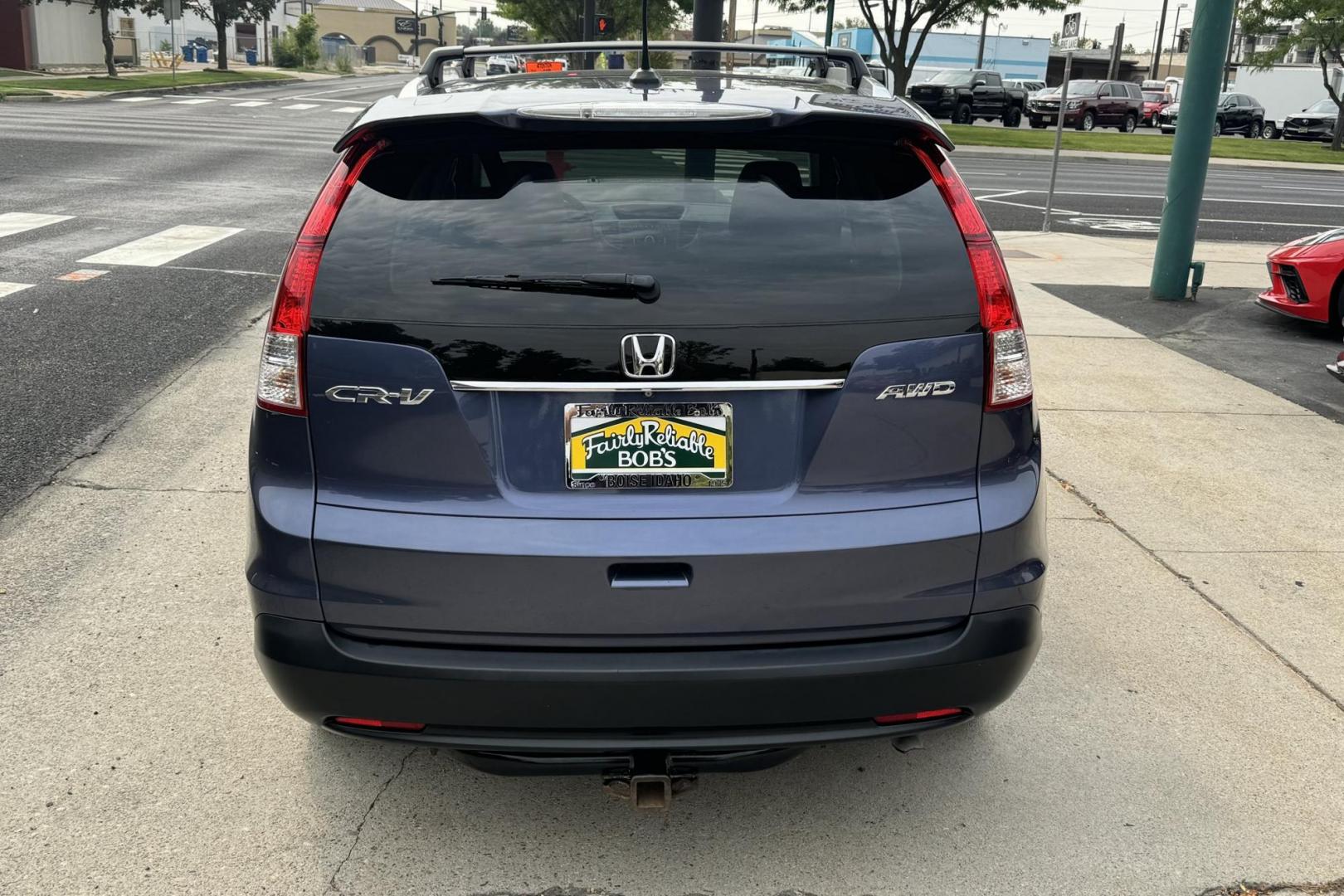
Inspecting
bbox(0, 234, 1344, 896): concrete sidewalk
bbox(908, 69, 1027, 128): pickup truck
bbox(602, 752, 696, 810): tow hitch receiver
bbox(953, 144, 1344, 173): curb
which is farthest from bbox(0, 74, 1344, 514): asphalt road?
bbox(908, 69, 1027, 128): pickup truck

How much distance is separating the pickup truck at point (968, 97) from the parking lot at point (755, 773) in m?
33.3

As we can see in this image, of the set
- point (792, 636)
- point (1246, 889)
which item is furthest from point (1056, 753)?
point (792, 636)

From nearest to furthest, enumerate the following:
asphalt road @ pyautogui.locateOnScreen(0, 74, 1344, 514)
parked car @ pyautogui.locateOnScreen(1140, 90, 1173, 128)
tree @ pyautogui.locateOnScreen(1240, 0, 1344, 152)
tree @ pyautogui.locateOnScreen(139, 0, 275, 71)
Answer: asphalt road @ pyautogui.locateOnScreen(0, 74, 1344, 514) → tree @ pyautogui.locateOnScreen(1240, 0, 1344, 152) → parked car @ pyautogui.locateOnScreen(1140, 90, 1173, 128) → tree @ pyautogui.locateOnScreen(139, 0, 275, 71)

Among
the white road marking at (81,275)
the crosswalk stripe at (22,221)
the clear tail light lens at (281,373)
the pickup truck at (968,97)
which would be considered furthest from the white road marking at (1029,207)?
the pickup truck at (968,97)

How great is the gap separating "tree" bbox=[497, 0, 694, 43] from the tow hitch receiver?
4969 cm

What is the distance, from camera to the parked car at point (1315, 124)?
1769 inches

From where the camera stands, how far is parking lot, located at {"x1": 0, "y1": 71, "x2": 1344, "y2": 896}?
2.95m

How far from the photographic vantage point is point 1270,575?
187 inches

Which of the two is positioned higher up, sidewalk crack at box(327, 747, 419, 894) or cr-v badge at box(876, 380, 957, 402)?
cr-v badge at box(876, 380, 957, 402)

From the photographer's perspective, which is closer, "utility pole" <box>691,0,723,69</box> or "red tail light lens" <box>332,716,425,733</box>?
"red tail light lens" <box>332,716,425,733</box>

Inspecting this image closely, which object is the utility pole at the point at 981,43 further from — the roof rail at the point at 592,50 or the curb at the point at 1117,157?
the roof rail at the point at 592,50

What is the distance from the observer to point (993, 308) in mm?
2730

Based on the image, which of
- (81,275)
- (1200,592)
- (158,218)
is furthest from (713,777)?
(158,218)

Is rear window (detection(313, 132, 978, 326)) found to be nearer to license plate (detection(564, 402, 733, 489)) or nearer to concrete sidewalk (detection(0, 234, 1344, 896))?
license plate (detection(564, 402, 733, 489))
